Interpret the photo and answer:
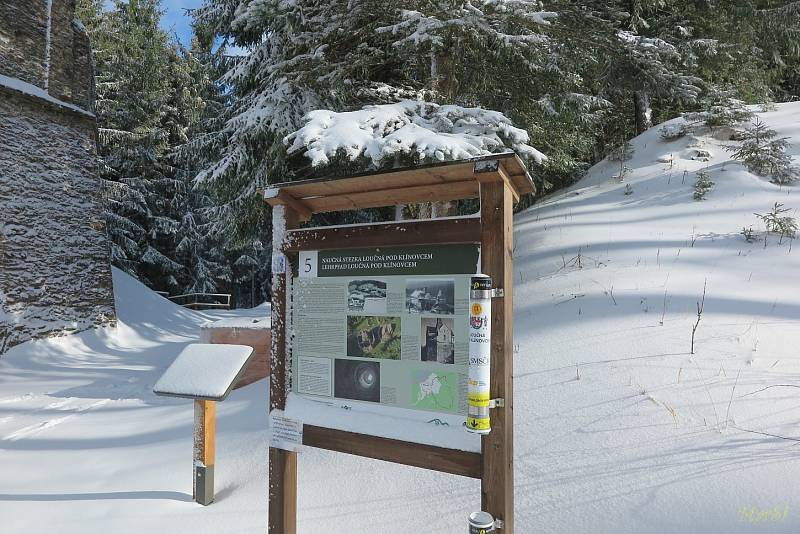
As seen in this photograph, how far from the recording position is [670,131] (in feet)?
34.7

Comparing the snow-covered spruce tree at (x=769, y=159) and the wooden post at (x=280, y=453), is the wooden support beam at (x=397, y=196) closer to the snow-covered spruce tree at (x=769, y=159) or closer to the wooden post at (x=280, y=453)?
the wooden post at (x=280, y=453)

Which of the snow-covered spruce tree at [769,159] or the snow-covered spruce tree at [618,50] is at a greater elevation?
the snow-covered spruce tree at [618,50]

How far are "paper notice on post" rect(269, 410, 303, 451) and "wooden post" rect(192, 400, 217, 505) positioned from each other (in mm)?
1057

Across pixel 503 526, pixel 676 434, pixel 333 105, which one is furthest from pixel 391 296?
pixel 333 105

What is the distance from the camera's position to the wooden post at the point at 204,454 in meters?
3.72

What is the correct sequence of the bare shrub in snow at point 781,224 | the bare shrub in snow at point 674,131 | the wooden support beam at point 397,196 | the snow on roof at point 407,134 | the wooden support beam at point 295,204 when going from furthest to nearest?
the bare shrub in snow at point 674,131 < the bare shrub in snow at point 781,224 < the snow on roof at point 407,134 < the wooden support beam at point 295,204 < the wooden support beam at point 397,196

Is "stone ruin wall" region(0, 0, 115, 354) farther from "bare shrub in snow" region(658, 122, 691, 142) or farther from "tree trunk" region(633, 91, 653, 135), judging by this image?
"tree trunk" region(633, 91, 653, 135)

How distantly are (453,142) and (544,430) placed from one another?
117 inches

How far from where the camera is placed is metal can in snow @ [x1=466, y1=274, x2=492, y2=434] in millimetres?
2189

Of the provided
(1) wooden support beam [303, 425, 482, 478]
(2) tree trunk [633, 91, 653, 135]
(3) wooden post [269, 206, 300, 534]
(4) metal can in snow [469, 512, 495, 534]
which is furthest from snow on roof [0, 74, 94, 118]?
(2) tree trunk [633, 91, 653, 135]

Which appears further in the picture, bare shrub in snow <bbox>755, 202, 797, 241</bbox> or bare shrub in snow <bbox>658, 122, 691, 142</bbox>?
bare shrub in snow <bbox>658, 122, 691, 142</bbox>

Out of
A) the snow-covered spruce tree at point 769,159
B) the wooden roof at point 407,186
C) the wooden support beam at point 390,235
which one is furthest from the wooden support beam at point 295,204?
the snow-covered spruce tree at point 769,159

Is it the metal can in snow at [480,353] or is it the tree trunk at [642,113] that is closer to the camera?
the metal can in snow at [480,353]

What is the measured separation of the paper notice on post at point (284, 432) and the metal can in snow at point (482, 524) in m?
1.13
